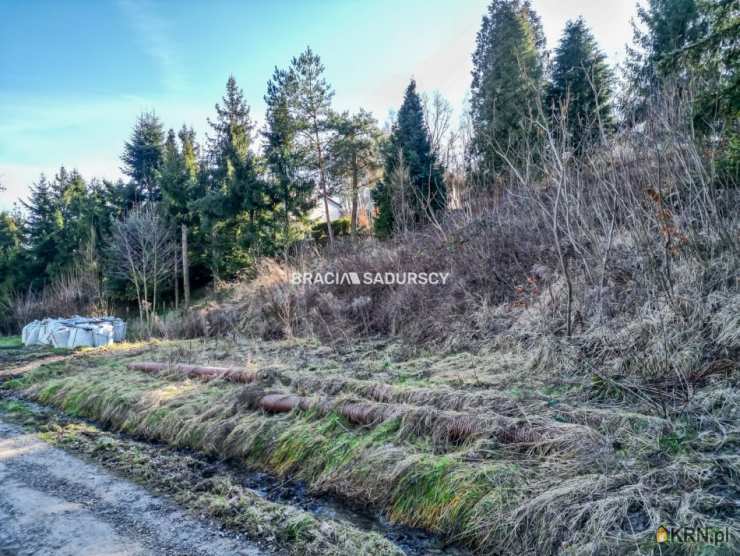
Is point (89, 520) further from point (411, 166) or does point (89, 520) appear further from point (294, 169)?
point (294, 169)

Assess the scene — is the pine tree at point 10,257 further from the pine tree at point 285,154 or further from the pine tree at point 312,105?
the pine tree at point 312,105

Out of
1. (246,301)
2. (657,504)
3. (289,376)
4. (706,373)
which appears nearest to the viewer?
(657,504)

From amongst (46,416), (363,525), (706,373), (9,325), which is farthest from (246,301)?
(9,325)

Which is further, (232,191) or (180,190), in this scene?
(180,190)

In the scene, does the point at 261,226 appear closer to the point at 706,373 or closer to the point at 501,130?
the point at 501,130

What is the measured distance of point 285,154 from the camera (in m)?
17.2

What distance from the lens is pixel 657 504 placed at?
6.32ft

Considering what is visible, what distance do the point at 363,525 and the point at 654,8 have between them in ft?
64.7

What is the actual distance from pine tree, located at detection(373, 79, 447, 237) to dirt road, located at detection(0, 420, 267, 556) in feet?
38.3

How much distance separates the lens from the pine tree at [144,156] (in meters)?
22.9

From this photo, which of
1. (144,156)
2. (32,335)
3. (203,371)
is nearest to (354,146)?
(144,156)

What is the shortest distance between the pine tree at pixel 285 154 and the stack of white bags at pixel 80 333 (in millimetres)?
7260

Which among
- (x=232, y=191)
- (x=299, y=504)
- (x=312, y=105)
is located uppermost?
(x=312, y=105)

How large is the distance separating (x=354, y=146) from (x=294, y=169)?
11.2ft
